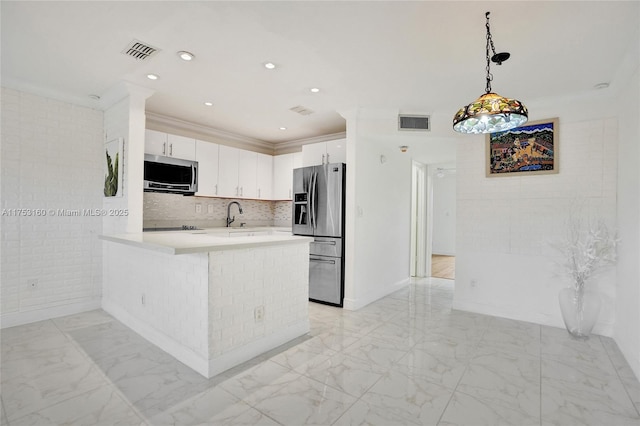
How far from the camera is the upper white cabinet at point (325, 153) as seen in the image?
438cm

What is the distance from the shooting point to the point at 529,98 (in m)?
3.45

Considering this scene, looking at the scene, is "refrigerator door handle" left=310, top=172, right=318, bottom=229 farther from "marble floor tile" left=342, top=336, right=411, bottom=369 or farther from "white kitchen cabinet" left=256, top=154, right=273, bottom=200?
"marble floor tile" left=342, top=336, right=411, bottom=369

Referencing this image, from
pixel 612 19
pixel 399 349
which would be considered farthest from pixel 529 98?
pixel 399 349

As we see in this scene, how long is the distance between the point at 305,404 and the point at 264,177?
13.7 ft

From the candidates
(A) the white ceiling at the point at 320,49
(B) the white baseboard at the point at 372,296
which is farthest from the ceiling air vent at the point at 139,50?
(B) the white baseboard at the point at 372,296

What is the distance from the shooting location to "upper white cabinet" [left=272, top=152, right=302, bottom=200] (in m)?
5.52

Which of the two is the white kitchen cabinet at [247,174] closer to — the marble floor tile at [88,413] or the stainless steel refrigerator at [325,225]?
the stainless steel refrigerator at [325,225]

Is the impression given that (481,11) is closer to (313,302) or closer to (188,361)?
(188,361)

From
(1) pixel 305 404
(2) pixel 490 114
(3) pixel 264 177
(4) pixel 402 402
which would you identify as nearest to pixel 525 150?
(2) pixel 490 114

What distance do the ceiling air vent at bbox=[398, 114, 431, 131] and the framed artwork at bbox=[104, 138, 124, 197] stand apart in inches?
125

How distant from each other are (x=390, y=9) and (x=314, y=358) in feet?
Answer: 8.36

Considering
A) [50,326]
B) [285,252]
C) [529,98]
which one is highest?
[529,98]

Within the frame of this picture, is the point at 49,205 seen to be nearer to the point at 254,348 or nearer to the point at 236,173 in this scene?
the point at 236,173

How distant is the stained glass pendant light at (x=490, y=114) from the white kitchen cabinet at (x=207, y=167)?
11.8 ft
